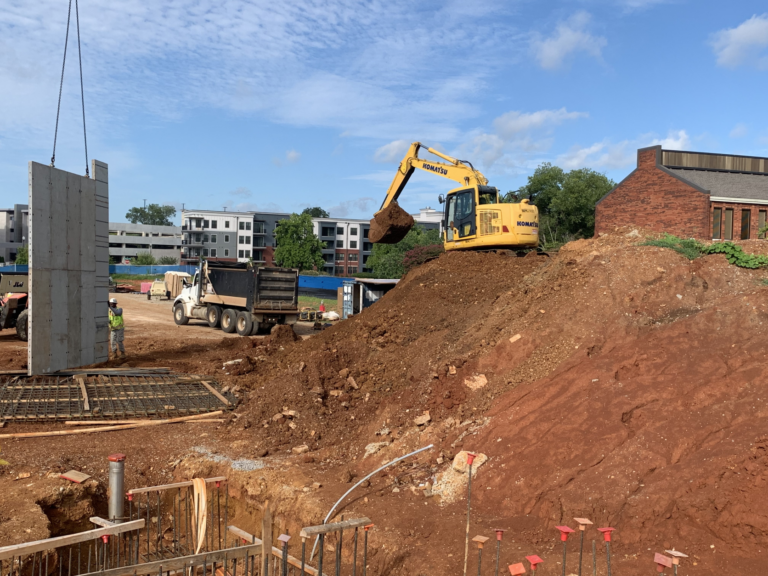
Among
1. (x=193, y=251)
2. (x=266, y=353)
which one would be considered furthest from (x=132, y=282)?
(x=266, y=353)

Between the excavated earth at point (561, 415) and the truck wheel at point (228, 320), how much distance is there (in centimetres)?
953

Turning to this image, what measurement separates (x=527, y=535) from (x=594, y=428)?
175 centimetres

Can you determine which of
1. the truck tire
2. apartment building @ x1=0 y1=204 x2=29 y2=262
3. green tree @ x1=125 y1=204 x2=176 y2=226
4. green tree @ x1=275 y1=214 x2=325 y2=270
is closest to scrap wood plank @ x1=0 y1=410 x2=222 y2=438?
the truck tire

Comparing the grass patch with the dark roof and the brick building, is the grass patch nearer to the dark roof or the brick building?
the brick building

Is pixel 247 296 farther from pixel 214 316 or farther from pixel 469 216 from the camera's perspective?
pixel 469 216

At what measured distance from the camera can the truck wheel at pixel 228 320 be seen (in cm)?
2347

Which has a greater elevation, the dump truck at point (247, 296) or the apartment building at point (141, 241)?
the apartment building at point (141, 241)

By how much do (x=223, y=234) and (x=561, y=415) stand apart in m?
83.8

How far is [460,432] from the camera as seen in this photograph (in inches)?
340

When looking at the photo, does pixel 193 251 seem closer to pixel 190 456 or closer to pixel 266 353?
pixel 266 353

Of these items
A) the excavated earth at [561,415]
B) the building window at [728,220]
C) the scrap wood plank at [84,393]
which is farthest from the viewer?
the building window at [728,220]

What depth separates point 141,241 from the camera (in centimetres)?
10044

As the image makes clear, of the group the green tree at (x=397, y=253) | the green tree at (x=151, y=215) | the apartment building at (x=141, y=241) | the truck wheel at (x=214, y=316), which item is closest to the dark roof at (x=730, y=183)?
the green tree at (x=397, y=253)

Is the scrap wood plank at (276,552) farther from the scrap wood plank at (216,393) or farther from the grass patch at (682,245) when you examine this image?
the grass patch at (682,245)
